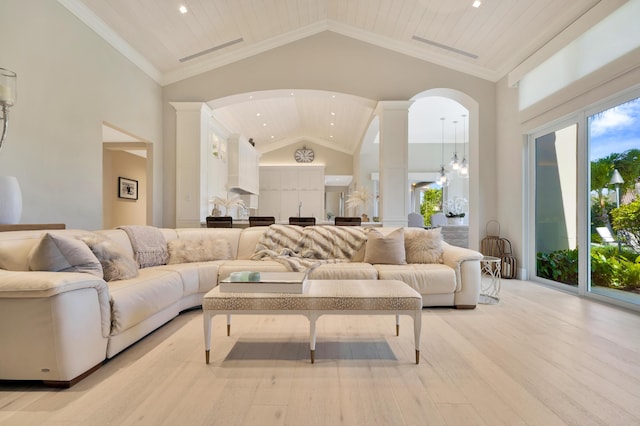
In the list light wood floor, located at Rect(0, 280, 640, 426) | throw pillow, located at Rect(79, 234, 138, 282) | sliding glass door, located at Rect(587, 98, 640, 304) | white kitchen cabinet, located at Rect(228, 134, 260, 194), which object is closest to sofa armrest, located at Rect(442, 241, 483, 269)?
light wood floor, located at Rect(0, 280, 640, 426)

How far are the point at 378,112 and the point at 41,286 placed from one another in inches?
217

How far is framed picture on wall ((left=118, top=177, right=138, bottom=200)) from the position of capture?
8.03 meters

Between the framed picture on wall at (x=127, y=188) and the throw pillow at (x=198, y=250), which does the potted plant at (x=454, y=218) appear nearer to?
the throw pillow at (x=198, y=250)

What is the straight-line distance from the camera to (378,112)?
6.11 meters

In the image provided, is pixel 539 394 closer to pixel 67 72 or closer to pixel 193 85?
pixel 67 72

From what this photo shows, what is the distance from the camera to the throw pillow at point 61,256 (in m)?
2.08

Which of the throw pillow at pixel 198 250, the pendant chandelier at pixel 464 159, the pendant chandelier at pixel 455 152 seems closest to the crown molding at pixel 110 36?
the throw pillow at pixel 198 250

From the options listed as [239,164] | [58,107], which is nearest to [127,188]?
[239,164]

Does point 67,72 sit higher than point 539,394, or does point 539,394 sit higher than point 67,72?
point 67,72

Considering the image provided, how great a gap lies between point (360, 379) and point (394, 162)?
4.55m

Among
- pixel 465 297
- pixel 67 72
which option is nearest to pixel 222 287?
pixel 465 297

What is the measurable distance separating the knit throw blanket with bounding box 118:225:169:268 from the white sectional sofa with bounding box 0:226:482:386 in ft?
0.21

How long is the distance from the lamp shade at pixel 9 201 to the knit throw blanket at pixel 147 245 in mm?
882

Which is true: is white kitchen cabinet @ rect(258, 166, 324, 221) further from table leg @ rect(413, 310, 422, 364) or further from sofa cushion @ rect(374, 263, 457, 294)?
table leg @ rect(413, 310, 422, 364)
